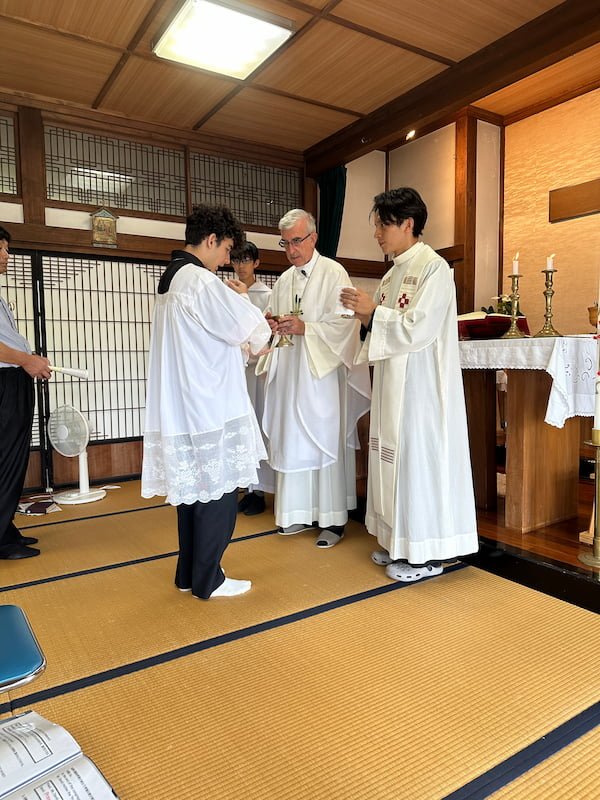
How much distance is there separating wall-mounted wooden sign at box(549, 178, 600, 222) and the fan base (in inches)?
161

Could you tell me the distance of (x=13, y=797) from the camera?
128cm

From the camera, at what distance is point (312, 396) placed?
323 centimetres

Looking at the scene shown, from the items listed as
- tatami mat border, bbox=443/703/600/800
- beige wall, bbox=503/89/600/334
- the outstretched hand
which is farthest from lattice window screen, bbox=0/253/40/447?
beige wall, bbox=503/89/600/334

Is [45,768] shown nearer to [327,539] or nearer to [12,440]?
[327,539]

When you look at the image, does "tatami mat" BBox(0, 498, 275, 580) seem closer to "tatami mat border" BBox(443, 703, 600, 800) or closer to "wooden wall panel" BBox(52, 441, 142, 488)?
"wooden wall panel" BBox(52, 441, 142, 488)

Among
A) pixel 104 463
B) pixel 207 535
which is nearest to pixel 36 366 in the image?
pixel 207 535

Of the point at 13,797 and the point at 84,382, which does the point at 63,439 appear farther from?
the point at 13,797

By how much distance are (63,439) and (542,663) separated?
11.7ft

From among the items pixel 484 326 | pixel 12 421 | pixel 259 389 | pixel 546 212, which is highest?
pixel 546 212

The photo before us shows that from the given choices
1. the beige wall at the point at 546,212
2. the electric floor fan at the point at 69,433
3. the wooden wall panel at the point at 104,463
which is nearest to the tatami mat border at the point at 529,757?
the electric floor fan at the point at 69,433

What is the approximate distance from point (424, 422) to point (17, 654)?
1.92 metres

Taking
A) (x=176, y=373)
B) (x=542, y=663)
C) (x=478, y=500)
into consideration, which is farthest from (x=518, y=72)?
(x=542, y=663)

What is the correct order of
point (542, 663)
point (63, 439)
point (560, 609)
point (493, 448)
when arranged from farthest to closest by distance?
1. point (63, 439)
2. point (493, 448)
3. point (560, 609)
4. point (542, 663)

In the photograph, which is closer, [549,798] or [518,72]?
[549,798]
